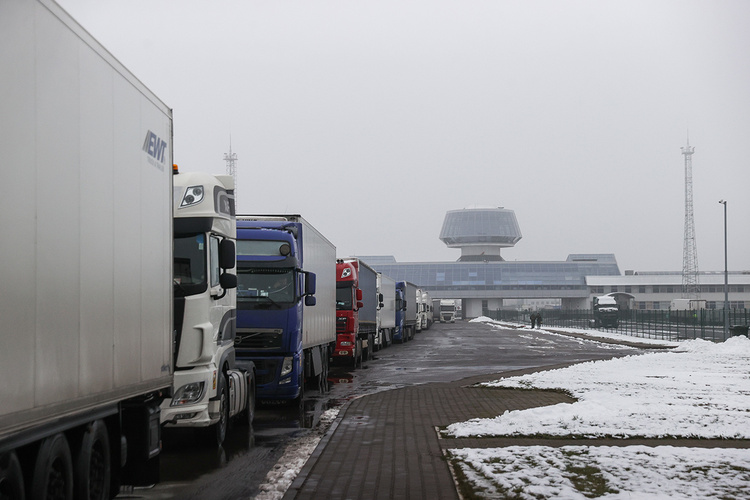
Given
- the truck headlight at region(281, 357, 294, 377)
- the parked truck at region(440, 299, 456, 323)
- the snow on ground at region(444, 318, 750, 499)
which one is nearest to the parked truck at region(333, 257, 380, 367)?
the snow on ground at region(444, 318, 750, 499)

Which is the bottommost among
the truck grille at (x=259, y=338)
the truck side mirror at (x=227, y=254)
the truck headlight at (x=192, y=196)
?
the truck grille at (x=259, y=338)

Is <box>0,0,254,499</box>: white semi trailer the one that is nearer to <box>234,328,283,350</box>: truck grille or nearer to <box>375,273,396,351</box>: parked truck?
<box>234,328,283,350</box>: truck grille

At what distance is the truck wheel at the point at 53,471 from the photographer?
5.66m

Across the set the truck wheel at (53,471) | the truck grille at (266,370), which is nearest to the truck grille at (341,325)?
the truck grille at (266,370)

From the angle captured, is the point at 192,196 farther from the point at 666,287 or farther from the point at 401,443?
the point at 666,287

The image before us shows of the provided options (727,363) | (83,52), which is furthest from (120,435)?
(727,363)

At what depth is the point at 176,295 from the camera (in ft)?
33.7

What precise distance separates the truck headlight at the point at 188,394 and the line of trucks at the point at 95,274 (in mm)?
13

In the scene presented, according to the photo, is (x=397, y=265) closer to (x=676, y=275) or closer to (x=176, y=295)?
(x=676, y=275)

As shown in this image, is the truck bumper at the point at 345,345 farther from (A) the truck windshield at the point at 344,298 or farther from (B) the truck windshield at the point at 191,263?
(B) the truck windshield at the point at 191,263

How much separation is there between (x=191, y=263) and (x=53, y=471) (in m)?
4.77

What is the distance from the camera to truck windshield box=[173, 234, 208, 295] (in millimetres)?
10484

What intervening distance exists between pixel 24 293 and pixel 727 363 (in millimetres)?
27319

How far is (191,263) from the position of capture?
1062cm
